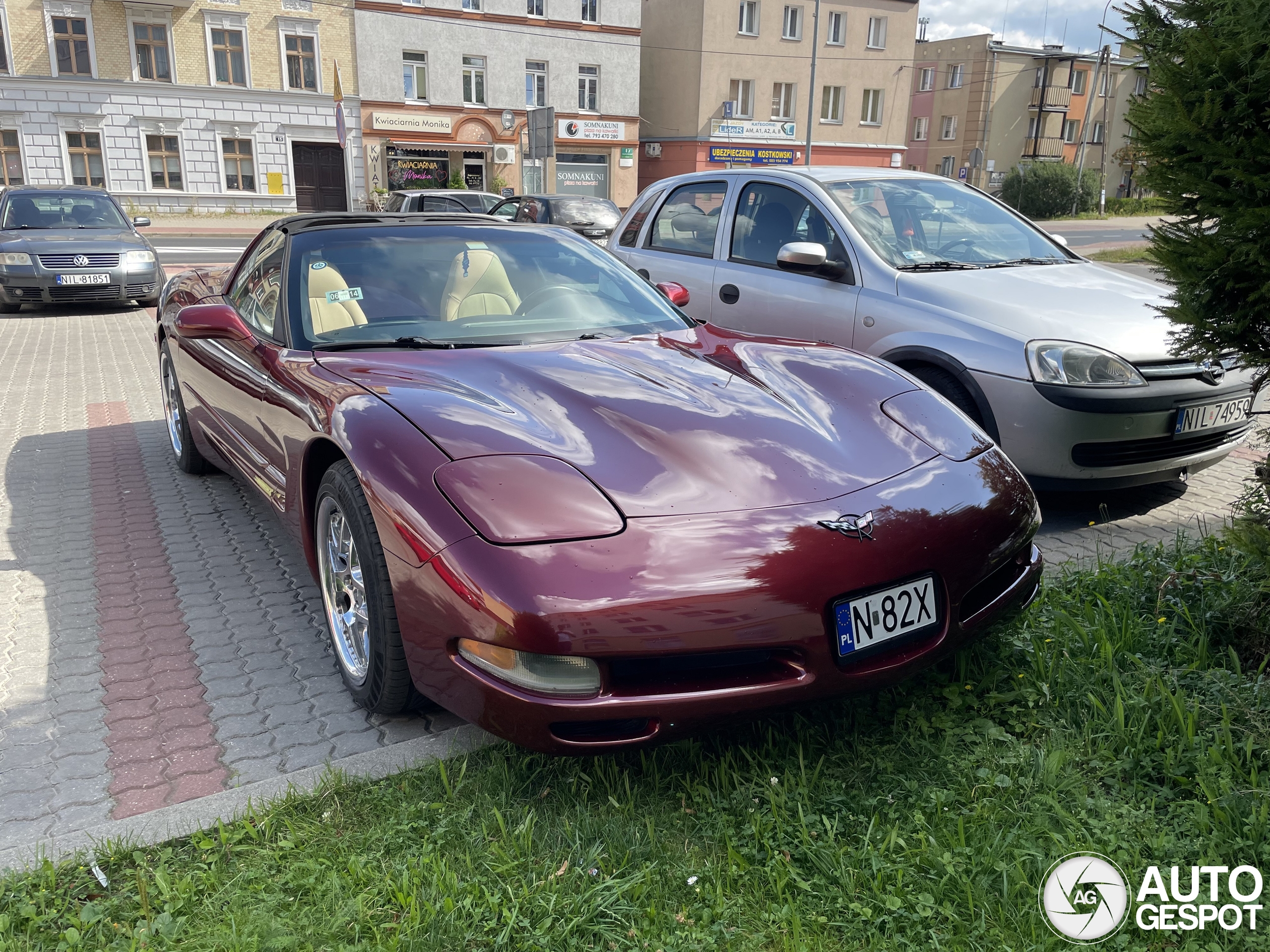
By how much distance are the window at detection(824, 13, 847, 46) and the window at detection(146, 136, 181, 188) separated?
28.9m

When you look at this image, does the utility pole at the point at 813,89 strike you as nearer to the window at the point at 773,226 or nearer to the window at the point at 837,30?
the window at the point at 837,30

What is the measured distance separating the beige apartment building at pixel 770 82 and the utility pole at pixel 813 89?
0.84 feet

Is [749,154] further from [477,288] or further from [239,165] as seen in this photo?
[477,288]

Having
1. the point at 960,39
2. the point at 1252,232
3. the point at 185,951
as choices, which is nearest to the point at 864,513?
the point at 1252,232

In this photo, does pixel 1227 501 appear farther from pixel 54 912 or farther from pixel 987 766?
pixel 54 912

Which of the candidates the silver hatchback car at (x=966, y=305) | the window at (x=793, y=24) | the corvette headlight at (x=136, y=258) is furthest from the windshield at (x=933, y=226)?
the window at (x=793, y=24)

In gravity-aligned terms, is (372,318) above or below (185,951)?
above

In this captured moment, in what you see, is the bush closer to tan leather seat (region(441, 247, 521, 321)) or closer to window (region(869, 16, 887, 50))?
window (region(869, 16, 887, 50))

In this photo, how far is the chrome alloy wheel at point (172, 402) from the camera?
5828 mm

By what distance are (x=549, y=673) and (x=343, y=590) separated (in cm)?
114

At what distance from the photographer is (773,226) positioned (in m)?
5.93

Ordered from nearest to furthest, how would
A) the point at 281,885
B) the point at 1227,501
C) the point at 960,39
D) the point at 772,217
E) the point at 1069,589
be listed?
1. the point at 281,885
2. the point at 1069,589
3. the point at 1227,501
4. the point at 772,217
5. the point at 960,39

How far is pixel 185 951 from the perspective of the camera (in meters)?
2.07

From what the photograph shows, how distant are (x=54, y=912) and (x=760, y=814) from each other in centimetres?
162
